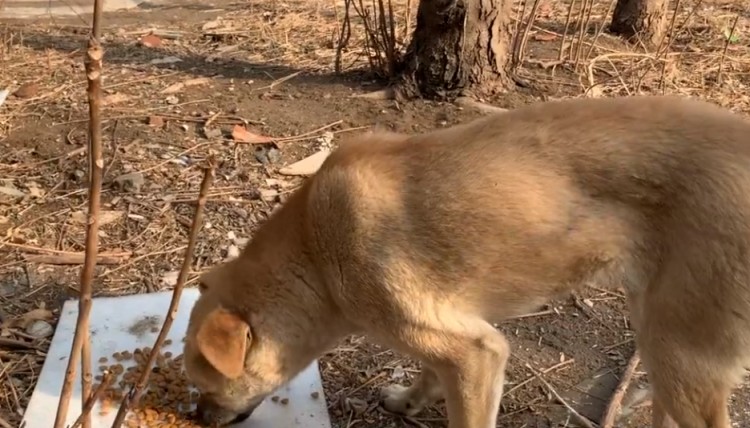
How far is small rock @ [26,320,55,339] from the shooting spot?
160 inches

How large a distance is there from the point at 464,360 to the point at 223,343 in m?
0.81

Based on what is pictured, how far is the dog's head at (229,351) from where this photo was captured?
294 cm

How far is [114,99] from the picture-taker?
20.4 feet

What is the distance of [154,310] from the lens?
416 centimetres

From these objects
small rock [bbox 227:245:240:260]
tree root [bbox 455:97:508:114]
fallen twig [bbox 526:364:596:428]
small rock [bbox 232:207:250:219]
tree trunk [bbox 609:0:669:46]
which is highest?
tree trunk [bbox 609:0:669:46]

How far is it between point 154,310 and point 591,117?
2193 millimetres

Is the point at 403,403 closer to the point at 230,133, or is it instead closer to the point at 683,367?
the point at 683,367

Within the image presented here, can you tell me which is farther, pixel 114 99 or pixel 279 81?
pixel 279 81

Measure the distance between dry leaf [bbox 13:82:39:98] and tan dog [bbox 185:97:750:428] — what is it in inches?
140

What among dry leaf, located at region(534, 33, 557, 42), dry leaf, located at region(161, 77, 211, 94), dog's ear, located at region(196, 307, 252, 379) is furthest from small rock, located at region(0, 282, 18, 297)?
dry leaf, located at region(534, 33, 557, 42)

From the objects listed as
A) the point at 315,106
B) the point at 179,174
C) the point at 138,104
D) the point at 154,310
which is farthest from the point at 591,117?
the point at 138,104

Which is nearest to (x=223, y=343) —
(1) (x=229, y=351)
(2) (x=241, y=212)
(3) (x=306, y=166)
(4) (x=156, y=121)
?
(1) (x=229, y=351)

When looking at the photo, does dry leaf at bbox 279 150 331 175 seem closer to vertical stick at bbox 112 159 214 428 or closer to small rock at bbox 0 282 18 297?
small rock at bbox 0 282 18 297

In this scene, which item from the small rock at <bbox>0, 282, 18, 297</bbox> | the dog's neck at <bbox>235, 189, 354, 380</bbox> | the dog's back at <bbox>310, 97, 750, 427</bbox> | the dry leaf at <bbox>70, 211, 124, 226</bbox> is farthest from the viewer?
the dry leaf at <bbox>70, 211, 124, 226</bbox>
